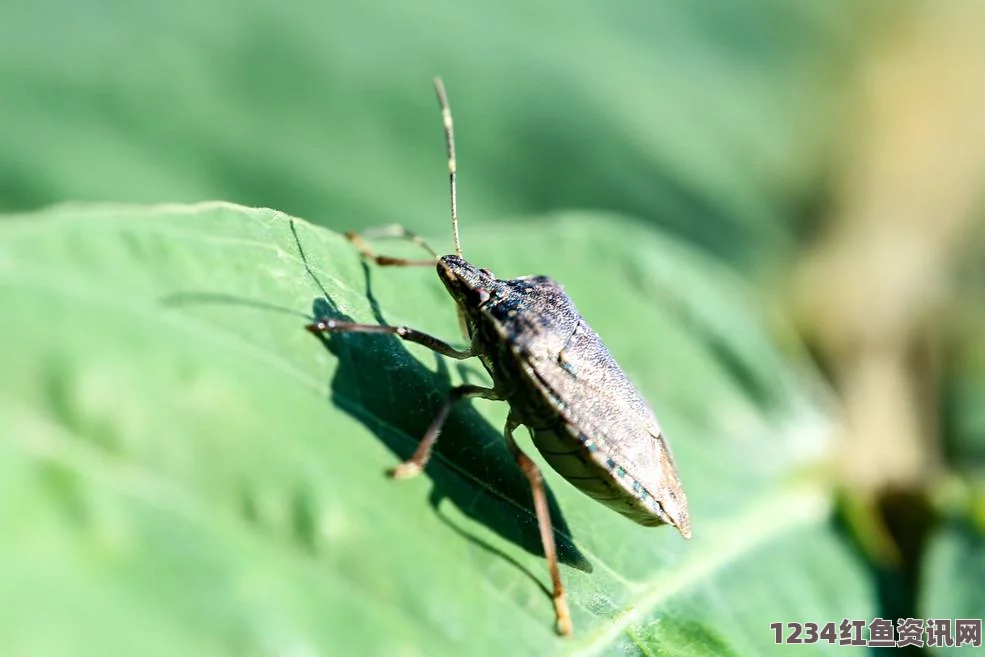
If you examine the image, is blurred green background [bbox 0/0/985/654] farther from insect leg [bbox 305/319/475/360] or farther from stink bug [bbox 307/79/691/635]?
insect leg [bbox 305/319/475/360]

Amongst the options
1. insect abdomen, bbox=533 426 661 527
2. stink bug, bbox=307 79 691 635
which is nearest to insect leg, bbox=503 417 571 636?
stink bug, bbox=307 79 691 635

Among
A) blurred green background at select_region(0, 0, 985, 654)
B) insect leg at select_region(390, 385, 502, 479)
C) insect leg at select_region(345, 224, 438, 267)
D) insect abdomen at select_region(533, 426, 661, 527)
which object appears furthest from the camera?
blurred green background at select_region(0, 0, 985, 654)

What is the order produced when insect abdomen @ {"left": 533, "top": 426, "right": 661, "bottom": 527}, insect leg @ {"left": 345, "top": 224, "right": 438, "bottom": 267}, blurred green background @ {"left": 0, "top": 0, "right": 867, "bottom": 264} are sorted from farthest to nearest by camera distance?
blurred green background @ {"left": 0, "top": 0, "right": 867, "bottom": 264} < insect leg @ {"left": 345, "top": 224, "right": 438, "bottom": 267} < insect abdomen @ {"left": 533, "top": 426, "right": 661, "bottom": 527}

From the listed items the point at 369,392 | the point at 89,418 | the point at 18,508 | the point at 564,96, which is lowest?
the point at 18,508

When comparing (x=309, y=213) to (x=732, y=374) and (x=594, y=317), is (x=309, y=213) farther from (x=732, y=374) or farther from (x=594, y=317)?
(x=732, y=374)

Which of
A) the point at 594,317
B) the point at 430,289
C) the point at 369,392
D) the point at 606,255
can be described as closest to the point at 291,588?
the point at 369,392

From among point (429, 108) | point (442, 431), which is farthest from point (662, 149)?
point (442, 431)
